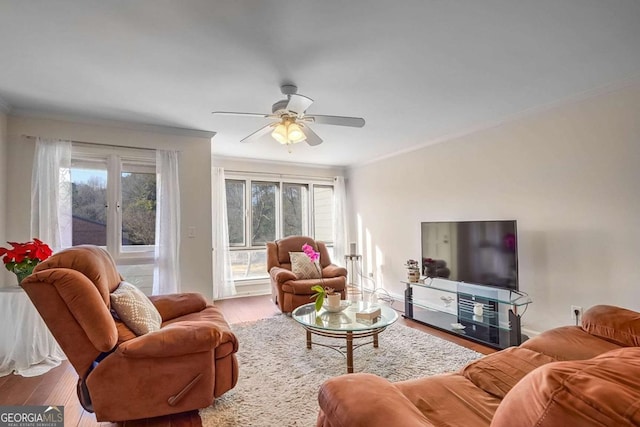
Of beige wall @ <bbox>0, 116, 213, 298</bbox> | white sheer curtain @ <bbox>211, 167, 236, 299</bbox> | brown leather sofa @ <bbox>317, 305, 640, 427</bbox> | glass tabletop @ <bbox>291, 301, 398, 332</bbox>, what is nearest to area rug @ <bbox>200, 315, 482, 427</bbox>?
glass tabletop @ <bbox>291, 301, 398, 332</bbox>

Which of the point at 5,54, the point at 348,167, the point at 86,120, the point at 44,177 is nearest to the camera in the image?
the point at 5,54

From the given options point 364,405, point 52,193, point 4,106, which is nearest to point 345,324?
point 364,405

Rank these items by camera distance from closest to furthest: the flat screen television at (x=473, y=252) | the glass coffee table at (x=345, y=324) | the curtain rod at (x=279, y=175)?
the glass coffee table at (x=345, y=324) → the flat screen television at (x=473, y=252) → the curtain rod at (x=279, y=175)

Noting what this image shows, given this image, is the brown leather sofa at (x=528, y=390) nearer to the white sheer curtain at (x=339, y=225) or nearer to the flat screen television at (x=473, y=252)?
the flat screen television at (x=473, y=252)

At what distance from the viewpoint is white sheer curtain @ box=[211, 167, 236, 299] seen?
5.04 metres

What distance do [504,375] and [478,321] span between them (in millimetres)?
2041

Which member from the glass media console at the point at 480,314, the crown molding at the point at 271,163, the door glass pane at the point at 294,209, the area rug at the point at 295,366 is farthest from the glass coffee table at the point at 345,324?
the crown molding at the point at 271,163

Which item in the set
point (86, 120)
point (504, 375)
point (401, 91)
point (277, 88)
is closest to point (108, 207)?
point (86, 120)

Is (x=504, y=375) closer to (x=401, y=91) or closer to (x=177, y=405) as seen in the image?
(x=177, y=405)

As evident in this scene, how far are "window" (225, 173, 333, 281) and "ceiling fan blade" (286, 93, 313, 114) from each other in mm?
3149

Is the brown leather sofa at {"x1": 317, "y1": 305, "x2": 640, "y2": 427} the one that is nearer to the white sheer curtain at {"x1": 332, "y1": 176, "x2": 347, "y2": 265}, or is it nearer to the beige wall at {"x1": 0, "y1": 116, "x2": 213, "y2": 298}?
the beige wall at {"x1": 0, "y1": 116, "x2": 213, "y2": 298}

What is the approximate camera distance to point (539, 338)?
6.21ft

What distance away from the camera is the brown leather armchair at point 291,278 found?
3.93 m

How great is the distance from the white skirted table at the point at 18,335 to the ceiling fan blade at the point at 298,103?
2688 millimetres
